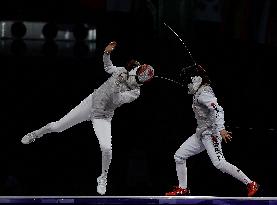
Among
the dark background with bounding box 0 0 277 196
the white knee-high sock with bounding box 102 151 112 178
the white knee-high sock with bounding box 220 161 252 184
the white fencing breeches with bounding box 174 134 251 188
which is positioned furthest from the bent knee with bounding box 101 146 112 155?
the white knee-high sock with bounding box 220 161 252 184

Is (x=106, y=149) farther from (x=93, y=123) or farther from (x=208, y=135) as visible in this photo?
(x=208, y=135)

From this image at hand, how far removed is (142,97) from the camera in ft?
18.6

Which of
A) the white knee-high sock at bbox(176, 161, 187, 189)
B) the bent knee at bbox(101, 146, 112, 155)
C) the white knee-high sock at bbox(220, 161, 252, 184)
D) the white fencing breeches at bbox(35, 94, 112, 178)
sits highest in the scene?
the white fencing breeches at bbox(35, 94, 112, 178)

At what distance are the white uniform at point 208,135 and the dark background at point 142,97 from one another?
347mm

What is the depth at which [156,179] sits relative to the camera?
550cm

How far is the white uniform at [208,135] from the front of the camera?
16.3 ft

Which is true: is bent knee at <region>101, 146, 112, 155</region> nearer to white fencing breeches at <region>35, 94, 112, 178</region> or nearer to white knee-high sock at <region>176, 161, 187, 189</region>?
white fencing breeches at <region>35, 94, 112, 178</region>

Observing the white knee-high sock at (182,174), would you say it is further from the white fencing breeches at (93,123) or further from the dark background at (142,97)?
the white fencing breeches at (93,123)

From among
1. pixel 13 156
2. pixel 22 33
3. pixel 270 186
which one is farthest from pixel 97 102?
pixel 270 186

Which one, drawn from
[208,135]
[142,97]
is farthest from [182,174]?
[142,97]

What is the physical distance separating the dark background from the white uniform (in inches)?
13.6

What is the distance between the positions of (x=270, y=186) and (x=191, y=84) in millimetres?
1293

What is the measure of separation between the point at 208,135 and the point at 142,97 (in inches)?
37.1

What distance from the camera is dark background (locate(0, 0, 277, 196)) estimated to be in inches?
217
